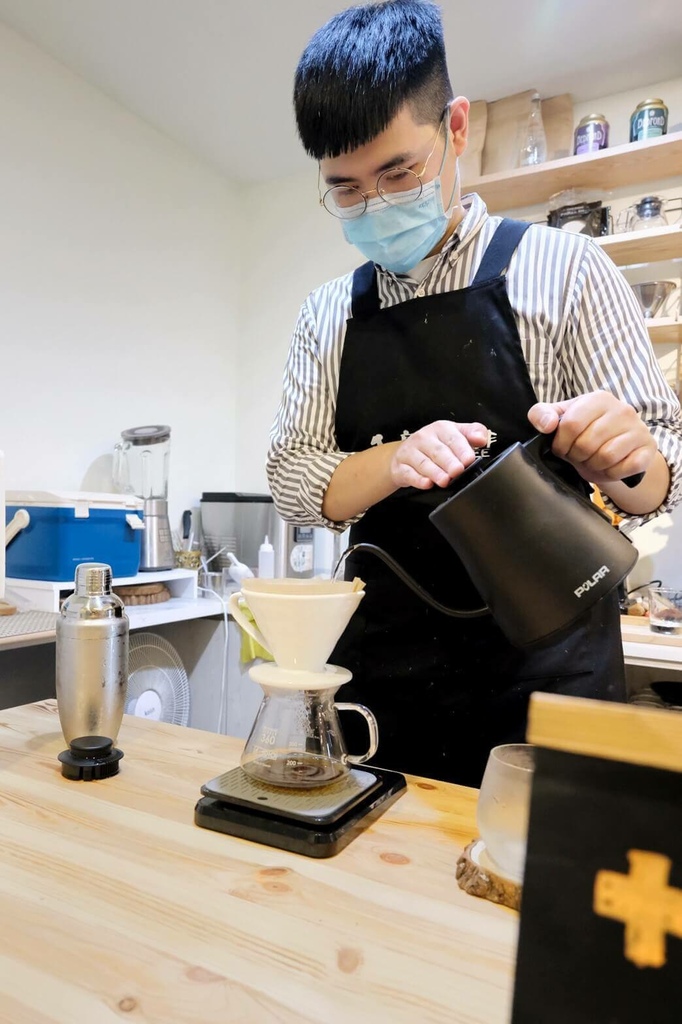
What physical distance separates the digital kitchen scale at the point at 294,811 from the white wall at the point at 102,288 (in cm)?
167

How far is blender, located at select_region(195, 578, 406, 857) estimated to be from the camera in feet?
1.98

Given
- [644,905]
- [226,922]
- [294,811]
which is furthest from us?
[294,811]

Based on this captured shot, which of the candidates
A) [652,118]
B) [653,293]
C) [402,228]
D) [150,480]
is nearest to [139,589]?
[150,480]

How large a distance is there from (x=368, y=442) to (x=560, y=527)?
1.55ft

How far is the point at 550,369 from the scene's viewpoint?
3.03 ft

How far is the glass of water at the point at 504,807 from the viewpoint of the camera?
491 millimetres

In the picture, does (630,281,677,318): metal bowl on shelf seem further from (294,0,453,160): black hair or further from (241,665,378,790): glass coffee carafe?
(241,665,378,790): glass coffee carafe

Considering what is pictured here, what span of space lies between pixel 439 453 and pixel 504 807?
1.03 ft

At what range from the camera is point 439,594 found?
2.99 ft

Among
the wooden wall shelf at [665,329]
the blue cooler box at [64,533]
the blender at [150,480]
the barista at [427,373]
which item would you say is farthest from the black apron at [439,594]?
the blender at [150,480]

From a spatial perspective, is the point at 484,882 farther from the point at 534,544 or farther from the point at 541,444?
the point at 541,444

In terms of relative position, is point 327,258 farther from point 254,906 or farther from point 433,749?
point 254,906

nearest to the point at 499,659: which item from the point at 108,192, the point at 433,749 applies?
the point at 433,749

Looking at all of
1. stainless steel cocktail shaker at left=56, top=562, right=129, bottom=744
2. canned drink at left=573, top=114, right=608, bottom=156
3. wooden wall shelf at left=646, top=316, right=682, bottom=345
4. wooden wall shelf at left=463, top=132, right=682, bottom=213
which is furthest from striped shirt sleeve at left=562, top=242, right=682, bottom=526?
canned drink at left=573, top=114, right=608, bottom=156
